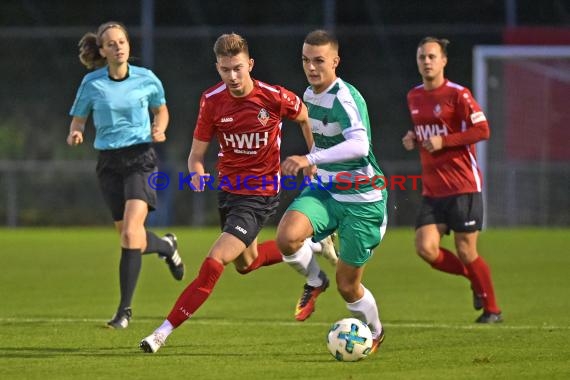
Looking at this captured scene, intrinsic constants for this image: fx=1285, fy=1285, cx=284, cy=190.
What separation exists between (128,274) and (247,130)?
177cm

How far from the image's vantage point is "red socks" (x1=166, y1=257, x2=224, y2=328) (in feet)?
24.4

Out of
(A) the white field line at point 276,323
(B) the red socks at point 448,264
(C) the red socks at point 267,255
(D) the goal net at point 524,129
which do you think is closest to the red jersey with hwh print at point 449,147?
(B) the red socks at point 448,264

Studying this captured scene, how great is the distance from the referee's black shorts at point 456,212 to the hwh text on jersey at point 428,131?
0.50m

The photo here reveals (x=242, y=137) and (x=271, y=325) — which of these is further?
(x=271, y=325)

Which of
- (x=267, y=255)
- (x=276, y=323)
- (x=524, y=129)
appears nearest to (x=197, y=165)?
(x=267, y=255)

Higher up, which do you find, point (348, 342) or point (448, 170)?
point (448, 170)

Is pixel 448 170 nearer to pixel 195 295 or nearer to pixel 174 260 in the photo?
pixel 174 260

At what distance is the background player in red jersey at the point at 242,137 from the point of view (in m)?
7.75

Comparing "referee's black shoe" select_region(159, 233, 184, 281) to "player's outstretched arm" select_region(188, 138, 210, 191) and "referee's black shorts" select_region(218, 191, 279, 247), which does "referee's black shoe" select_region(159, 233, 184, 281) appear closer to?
"referee's black shorts" select_region(218, 191, 279, 247)

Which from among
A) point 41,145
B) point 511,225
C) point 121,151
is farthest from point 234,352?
point 41,145

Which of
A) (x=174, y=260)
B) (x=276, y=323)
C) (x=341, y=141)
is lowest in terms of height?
(x=276, y=323)

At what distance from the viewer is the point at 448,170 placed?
10.0m

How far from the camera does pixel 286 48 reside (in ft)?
79.5

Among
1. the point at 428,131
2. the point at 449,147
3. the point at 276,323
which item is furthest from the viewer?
the point at 428,131
